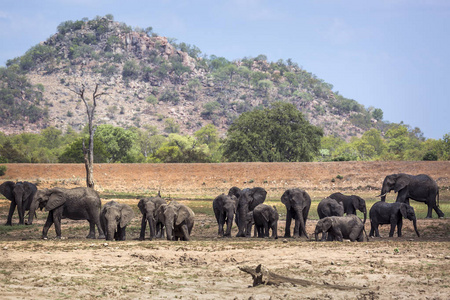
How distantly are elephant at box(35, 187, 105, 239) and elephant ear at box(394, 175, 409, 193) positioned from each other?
49.0 feet

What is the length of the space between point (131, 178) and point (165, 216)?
36.3 meters

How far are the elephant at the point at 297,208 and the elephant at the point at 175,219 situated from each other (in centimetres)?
399

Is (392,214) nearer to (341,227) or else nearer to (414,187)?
(341,227)

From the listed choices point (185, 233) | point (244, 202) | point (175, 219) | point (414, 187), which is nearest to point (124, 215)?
point (175, 219)

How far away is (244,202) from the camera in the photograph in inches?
992

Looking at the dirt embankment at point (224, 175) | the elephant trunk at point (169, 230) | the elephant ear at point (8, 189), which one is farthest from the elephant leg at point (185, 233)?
the dirt embankment at point (224, 175)

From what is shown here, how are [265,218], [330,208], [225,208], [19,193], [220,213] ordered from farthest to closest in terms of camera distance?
[19,193] < [220,213] < [330,208] < [225,208] < [265,218]

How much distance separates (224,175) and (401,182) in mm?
28734

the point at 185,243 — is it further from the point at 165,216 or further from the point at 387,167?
the point at 387,167

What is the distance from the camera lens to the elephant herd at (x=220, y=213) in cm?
2077

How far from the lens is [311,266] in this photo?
14.9 meters

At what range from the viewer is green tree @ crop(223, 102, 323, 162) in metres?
74.2

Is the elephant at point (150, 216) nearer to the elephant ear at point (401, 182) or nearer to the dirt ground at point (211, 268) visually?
the dirt ground at point (211, 268)

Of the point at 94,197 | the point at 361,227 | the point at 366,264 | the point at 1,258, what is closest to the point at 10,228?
the point at 94,197
